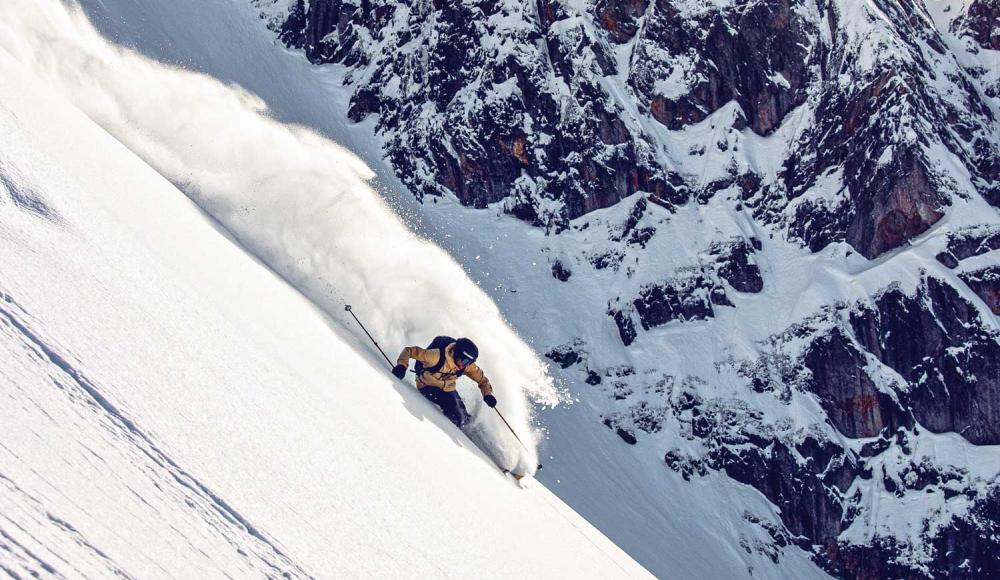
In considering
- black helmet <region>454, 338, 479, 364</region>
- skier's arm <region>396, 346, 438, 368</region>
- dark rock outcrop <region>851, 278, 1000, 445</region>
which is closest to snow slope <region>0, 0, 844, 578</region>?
skier's arm <region>396, 346, 438, 368</region>

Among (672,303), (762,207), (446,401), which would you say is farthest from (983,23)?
(446,401)

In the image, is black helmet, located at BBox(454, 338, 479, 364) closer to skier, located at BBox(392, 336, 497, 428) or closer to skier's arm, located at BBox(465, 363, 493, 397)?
skier, located at BBox(392, 336, 497, 428)

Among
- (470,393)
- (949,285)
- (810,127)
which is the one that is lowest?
(470,393)

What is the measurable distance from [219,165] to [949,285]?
28.2 m

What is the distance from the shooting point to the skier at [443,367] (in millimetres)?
11578

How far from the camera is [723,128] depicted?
3812 centimetres

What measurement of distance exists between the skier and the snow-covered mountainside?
1432 centimetres

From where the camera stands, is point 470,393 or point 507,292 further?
point 507,292

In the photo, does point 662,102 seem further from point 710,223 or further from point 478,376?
point 478,376

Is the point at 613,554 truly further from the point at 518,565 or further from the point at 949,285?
the point at 949,285

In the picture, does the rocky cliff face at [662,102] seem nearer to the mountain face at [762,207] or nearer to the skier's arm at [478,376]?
the mountain face at [762,207]

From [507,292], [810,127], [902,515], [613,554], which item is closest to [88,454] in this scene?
[613,554]

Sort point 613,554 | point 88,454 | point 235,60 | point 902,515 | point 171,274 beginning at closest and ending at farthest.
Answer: point 88,454 < point 171,274 < point 613,554 < point 902,515 < point 235,60

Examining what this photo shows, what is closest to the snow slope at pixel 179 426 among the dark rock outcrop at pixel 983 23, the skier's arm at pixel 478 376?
the skier's arm at pixel 478 376
